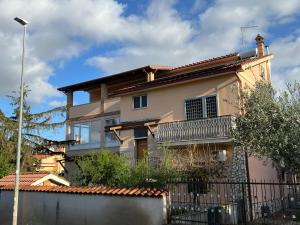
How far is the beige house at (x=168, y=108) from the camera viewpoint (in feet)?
69.1

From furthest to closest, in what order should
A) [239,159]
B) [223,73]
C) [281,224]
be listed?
[223,73], [239,159], [281,224]

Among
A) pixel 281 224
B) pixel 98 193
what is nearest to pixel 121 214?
pixel 98 193

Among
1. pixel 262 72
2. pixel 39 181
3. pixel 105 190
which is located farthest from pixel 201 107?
pixel 105 190

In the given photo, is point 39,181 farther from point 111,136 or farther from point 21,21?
point 111,136

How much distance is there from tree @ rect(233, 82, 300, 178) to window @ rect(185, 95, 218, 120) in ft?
22.1

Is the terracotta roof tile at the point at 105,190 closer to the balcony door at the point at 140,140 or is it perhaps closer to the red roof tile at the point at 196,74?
the balcony door at the point at 140,140

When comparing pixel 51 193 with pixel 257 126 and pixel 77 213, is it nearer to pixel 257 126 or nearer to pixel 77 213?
pixel 77 213

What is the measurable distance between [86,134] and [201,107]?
12216mm

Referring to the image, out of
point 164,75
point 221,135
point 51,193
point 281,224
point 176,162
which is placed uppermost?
point 164,75

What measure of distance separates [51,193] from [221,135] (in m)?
9.54

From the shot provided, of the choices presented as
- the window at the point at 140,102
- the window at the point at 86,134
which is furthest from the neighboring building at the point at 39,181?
the window at the point at 86,134

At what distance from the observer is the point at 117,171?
17328 mm

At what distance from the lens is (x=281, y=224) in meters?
11.2

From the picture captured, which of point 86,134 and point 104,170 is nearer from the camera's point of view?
point 104,170
